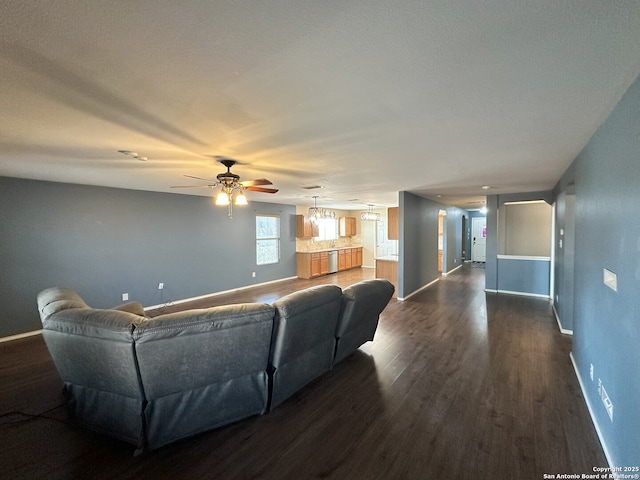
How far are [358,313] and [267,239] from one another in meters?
5.49

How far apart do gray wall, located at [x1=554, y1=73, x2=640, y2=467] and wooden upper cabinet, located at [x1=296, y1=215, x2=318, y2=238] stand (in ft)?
22.7

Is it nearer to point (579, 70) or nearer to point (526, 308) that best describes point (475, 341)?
point (526, 308)

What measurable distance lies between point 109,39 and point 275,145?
1.51 meters

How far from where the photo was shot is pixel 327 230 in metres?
10.5

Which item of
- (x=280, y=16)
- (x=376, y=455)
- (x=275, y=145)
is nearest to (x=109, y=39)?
(x=280, y=16)

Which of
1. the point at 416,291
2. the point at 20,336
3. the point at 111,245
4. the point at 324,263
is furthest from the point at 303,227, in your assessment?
the point at 20,336

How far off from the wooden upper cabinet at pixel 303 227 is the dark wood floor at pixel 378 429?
227 inches

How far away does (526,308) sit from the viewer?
17.3 feet

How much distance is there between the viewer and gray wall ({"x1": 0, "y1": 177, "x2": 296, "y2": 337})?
3.99 meters

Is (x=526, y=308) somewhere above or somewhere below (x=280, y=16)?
below

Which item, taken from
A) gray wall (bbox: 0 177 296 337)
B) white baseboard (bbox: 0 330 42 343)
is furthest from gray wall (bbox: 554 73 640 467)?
white baseboard (bbox: 0 330 42 343)

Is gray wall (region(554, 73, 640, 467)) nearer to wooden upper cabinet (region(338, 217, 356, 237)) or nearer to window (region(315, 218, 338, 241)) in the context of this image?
window (region(315, 218, 338, 241))

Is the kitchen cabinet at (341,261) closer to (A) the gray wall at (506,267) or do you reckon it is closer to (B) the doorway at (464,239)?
(A) the gray wall at (506,267)

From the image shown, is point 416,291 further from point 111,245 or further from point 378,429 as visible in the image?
point 111,245
